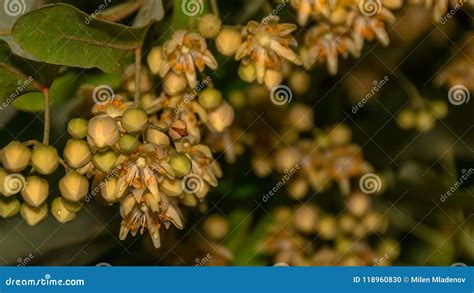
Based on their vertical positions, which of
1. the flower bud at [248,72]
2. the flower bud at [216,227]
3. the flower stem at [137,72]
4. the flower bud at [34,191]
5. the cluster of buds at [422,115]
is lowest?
the flower bud at [34,191]

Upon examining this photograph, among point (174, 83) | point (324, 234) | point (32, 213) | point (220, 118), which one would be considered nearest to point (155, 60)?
point (174, 83)

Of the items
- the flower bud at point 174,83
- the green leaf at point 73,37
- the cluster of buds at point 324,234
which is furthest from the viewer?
the cluster of buds at point 324,234

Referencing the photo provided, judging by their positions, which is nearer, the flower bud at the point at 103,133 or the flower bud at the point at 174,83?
the flower bud at the point at 103,133

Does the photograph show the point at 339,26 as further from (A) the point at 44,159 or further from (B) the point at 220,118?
(A) the point at 44,159

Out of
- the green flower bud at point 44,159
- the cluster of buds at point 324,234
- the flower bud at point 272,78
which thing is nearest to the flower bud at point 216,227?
the cluster of buds at point 324,234

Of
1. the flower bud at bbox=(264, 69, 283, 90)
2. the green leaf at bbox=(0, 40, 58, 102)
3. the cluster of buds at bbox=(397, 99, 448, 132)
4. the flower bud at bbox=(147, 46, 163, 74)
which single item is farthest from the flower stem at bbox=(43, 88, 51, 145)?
the cluster of buds at bbox=(397, 99, 448, 132)

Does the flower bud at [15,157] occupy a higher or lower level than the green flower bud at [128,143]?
lower

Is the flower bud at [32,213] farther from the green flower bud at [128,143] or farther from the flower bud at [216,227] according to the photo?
the flower bud at [216,227]
